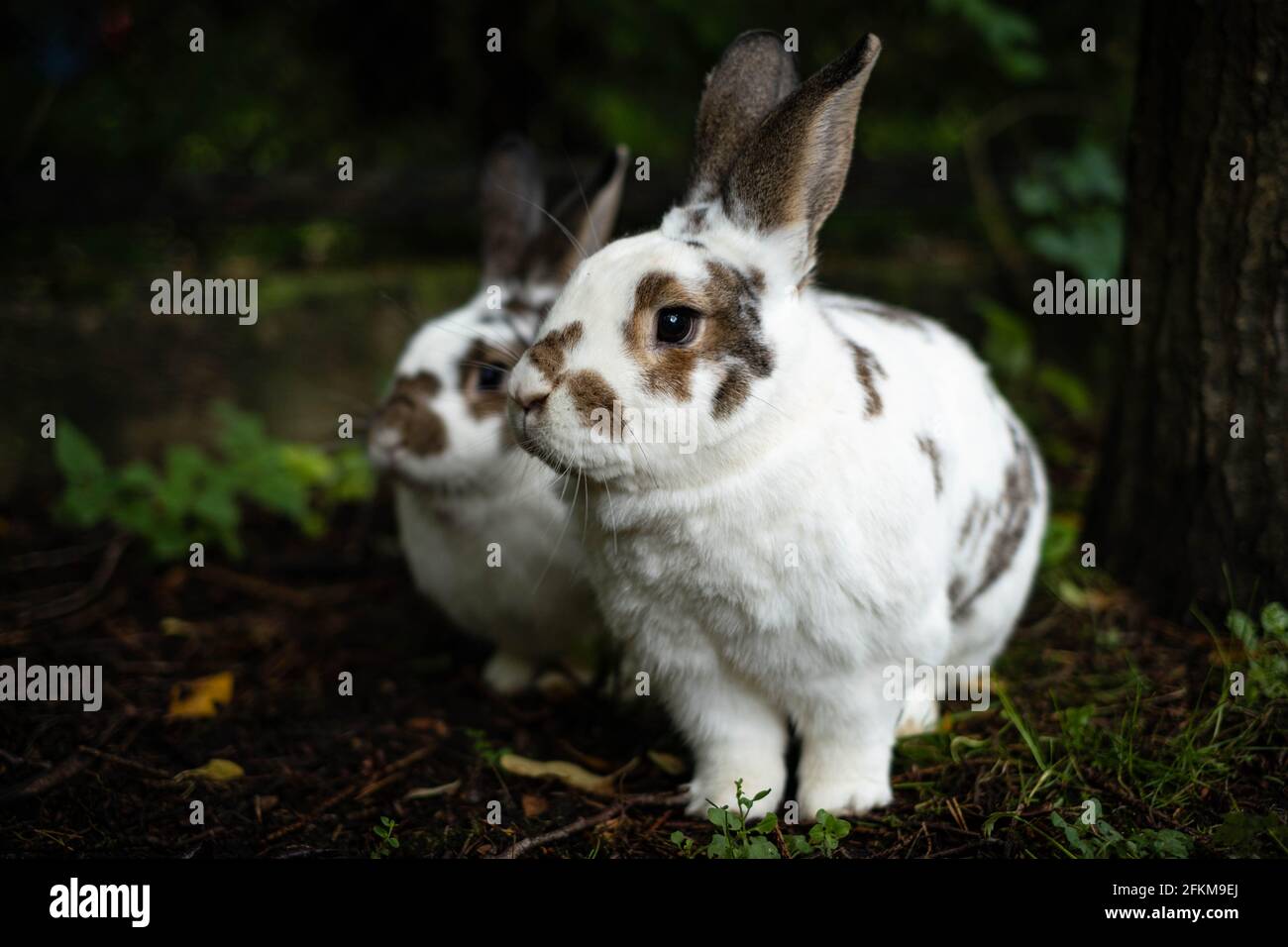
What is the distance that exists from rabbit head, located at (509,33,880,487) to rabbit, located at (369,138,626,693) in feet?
2.79

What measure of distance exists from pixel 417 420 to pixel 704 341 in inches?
53.3

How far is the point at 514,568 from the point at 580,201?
123cm

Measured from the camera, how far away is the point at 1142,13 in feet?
12.2

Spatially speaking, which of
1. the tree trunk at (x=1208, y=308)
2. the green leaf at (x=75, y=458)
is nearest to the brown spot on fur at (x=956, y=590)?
the tree trunk at (x=1208, y=308)

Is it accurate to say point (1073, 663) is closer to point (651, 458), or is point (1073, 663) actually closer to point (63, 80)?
point (651, 458)

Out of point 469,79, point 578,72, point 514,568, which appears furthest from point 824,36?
point 514,568

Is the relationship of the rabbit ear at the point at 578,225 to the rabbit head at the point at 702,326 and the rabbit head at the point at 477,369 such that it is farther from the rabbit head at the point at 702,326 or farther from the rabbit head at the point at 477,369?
the rabbit head at the point at 702,326

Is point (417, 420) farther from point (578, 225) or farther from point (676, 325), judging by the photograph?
point (676, 325)

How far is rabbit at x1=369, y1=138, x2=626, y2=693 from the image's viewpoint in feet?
12.1

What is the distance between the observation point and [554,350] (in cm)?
264

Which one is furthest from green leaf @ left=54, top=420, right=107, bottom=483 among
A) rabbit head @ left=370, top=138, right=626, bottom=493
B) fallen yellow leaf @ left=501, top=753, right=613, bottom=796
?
fallen yellow leaf @ left=501, top=753, right=613, bottom=796

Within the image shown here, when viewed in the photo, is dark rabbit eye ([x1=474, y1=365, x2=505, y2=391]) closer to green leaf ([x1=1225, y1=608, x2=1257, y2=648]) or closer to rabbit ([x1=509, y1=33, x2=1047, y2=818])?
rabbit ([x1=509, y1=33, x2=1047, y2=818])

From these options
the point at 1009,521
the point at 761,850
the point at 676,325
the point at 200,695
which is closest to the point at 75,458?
the point at 200,695

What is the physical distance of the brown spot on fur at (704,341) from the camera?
258 cm
